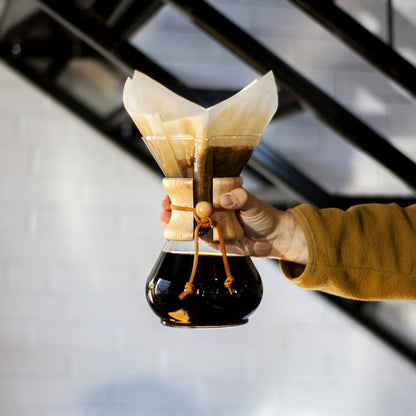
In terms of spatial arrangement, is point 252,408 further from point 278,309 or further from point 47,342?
point 47,342

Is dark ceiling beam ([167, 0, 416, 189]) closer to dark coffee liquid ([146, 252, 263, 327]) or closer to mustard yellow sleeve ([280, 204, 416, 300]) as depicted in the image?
mustard yellow sleeve ([280, 204, 416, 300])

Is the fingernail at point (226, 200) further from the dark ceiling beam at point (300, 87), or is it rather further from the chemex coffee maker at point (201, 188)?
the dark ceiling beam at point (300, 87)

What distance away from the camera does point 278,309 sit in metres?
2.28

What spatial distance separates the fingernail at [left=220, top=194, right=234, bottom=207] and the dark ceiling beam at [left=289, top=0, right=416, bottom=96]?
0.68 m

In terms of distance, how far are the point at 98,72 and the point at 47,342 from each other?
988 millimetres

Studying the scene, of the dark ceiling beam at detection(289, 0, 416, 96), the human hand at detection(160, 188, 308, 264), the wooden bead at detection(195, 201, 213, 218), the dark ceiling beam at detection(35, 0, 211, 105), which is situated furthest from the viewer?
the dark ceiling beam at detection(35, 0, 211, 105)

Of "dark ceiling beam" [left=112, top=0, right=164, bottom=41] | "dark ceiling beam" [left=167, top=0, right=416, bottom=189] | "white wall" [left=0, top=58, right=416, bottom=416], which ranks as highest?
"dark ceiling beam" [left=112, top=0, right=164, bottom=41]

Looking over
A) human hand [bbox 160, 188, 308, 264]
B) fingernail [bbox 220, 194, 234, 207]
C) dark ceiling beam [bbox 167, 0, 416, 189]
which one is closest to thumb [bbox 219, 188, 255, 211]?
fingernail [bbox 220, 194, 234, 207]

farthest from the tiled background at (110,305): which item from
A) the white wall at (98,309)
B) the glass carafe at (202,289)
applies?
the glass carafe at (202,289)

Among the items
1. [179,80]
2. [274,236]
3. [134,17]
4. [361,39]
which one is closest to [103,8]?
[134,17]

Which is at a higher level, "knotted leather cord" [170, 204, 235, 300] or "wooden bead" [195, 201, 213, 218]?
"wooden bead" [195, 201, 213, 218]

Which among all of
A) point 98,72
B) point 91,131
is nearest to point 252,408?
point 91,131

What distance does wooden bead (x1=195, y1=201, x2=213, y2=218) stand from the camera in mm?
753

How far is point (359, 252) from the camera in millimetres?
1044
